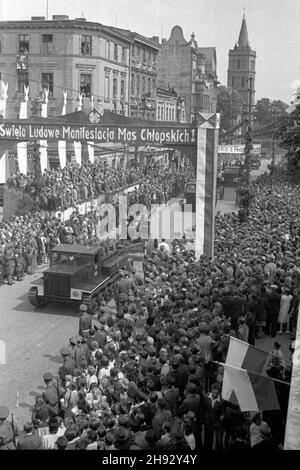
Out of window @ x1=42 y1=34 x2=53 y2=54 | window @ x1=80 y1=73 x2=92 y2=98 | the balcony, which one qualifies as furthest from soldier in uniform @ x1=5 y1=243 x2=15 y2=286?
window @ x1=42 y1=34 x2=53 y2=54

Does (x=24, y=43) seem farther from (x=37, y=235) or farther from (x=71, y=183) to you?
(x=37, y=235)

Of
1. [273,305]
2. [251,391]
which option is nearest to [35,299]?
[273,305]

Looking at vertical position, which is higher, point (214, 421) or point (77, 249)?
point (77, 249)

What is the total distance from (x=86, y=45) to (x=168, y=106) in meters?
21.9

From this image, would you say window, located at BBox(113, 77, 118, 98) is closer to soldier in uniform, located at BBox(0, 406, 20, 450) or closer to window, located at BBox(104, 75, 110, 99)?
window, located at BBox(104, 75, 110, 99)

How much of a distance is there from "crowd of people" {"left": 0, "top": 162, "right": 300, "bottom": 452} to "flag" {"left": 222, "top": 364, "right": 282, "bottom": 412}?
0.91 feet

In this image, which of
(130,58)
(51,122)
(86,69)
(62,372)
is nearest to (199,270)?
(62,372)

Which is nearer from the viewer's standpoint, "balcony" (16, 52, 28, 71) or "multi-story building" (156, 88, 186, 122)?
"balcony" (16, 52, 28, 71)

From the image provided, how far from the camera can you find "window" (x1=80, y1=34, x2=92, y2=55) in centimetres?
4144

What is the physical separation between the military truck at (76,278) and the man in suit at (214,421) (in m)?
7.52

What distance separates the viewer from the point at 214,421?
8.52 meters

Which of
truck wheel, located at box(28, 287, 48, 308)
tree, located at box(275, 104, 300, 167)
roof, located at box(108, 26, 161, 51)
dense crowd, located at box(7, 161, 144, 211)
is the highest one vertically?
roof, located at box(108, 26, 161, 51)

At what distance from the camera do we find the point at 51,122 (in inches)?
796

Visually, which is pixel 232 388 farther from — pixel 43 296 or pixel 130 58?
pixel 130 58
